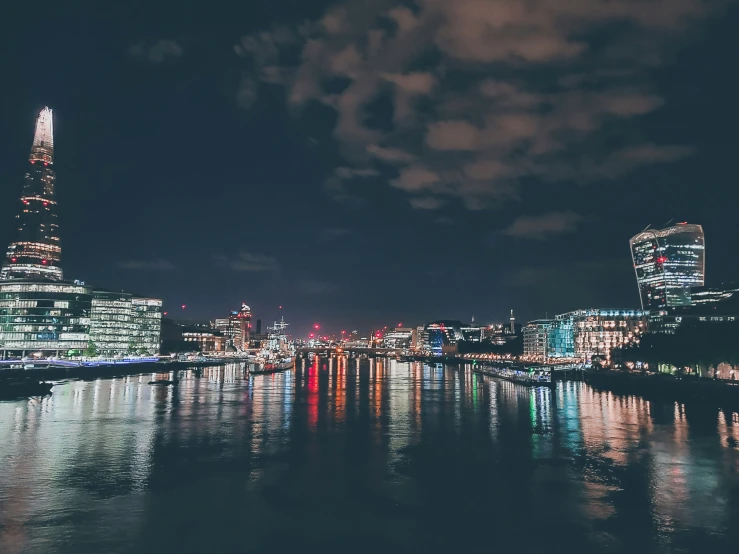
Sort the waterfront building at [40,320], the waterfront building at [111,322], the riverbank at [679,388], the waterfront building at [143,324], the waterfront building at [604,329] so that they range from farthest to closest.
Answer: the waterfront building at [143,324], the waterfront building at [604,329], the waterfront building at [111,322], the waterfront building at [40,320], the riverbank at [679,388]

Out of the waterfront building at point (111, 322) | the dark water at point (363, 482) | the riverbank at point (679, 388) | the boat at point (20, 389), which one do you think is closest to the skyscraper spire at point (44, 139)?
the waterfront building at point (111, 322)

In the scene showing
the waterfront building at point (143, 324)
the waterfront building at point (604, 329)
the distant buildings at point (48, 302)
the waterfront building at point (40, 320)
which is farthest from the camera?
the waterfront building at point (143, 324)

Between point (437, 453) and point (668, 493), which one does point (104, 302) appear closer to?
point (437, 453)

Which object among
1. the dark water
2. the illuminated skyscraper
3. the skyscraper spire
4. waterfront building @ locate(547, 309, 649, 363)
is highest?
the skyscraper spire

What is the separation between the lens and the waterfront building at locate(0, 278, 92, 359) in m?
149

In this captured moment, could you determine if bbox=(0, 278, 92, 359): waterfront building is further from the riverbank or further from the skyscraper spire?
the riverbank

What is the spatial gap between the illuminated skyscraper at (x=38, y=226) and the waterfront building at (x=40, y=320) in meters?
28.3

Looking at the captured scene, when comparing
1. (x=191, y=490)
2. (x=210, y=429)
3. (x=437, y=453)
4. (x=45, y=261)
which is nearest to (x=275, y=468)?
(x=191, y=490)

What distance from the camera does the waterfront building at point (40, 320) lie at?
148875mm

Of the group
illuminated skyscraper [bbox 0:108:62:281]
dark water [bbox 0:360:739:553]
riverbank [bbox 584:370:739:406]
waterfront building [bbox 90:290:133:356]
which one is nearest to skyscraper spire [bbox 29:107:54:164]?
illuminated skyscraper [bbox 0:108:62:281]

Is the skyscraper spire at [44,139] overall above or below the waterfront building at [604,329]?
above

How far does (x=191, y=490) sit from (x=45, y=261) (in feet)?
616

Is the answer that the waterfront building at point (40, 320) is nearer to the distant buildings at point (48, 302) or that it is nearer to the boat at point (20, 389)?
the distant buildings at point (48, 302)

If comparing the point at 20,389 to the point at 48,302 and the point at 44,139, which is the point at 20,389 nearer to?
the point at 48,302
